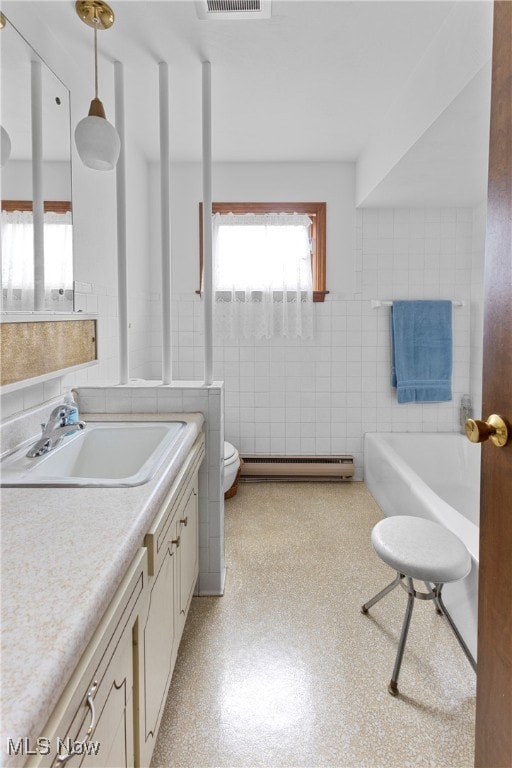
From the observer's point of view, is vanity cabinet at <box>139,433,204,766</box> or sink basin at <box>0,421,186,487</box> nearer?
vanity cabinet at <box>139,433,204,766</box>

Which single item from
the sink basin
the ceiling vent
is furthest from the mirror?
the ceiling vent

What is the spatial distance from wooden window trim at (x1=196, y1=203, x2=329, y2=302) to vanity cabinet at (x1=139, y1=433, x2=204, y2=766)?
208cm

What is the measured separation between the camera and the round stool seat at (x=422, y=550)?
1.55 meters

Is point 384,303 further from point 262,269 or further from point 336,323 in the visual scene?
point 262,269

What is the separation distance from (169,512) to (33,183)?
1193 mm

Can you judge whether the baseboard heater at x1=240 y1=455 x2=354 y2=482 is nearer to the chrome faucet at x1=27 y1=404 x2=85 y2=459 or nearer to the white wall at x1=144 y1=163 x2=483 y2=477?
the white wall at x1=144 y1=163 x2=483 y2=477

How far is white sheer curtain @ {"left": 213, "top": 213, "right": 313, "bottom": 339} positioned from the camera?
11.1ft

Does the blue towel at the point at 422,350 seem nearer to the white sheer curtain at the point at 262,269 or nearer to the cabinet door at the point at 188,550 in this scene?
the white sheer curtain at the point at 262,269

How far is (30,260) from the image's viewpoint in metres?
1.53

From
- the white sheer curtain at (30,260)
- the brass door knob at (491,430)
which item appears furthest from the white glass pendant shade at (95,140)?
the brass door knob at (491,430)

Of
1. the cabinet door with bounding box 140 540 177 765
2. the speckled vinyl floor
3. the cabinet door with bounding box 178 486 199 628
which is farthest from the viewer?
the cabinet door with bounding box 178 486 199 628

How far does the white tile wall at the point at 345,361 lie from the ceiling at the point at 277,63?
0.75 metres

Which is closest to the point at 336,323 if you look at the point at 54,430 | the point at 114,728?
the point at 54,430

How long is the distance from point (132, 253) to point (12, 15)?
150 centimetres
